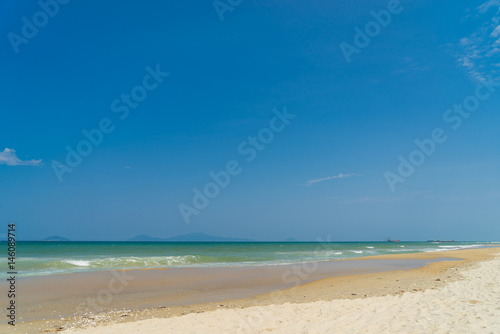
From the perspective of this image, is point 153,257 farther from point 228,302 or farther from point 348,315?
point 348,315

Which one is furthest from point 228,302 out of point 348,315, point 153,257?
point 153,257

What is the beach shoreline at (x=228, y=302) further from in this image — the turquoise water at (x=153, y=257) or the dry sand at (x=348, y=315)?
the turquoise water at (x=153, y=257)

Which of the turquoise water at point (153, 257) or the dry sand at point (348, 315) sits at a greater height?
the dry sand at point (348, 315)

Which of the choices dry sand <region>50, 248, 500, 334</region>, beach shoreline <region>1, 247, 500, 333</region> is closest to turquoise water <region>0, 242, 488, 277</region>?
beach shoreline <region>1, 247, 500, 333</region>

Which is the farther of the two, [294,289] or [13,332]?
[294,289]

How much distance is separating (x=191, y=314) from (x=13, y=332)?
162 inches

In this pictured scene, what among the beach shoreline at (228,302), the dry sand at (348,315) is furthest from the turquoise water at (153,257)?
the dry sand at (348,315)

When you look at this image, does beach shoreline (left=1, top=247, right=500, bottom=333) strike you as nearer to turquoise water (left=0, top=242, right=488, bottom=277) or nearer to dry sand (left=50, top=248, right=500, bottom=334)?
dry sand (left=50, top=248, right=500, bottom=334)

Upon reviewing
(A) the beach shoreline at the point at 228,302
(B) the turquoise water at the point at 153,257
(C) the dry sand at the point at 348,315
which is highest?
(C) the dry sand at the point at 348,315

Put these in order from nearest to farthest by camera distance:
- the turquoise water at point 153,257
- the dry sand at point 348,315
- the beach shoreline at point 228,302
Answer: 1. the dry sand at point 348,315
2. the beach shoreline at point 228,302
3. the turquoise water at point 153,257

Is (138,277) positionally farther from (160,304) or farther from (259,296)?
(259,296)

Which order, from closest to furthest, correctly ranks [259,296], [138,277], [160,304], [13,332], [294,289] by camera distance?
1. [13,332]
2. [160,304]
3. [259,296]
4. [294,289]
5. [138,277]

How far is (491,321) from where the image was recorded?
6332mm

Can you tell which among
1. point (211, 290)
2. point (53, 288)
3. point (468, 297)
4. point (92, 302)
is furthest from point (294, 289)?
point (53, 288)
